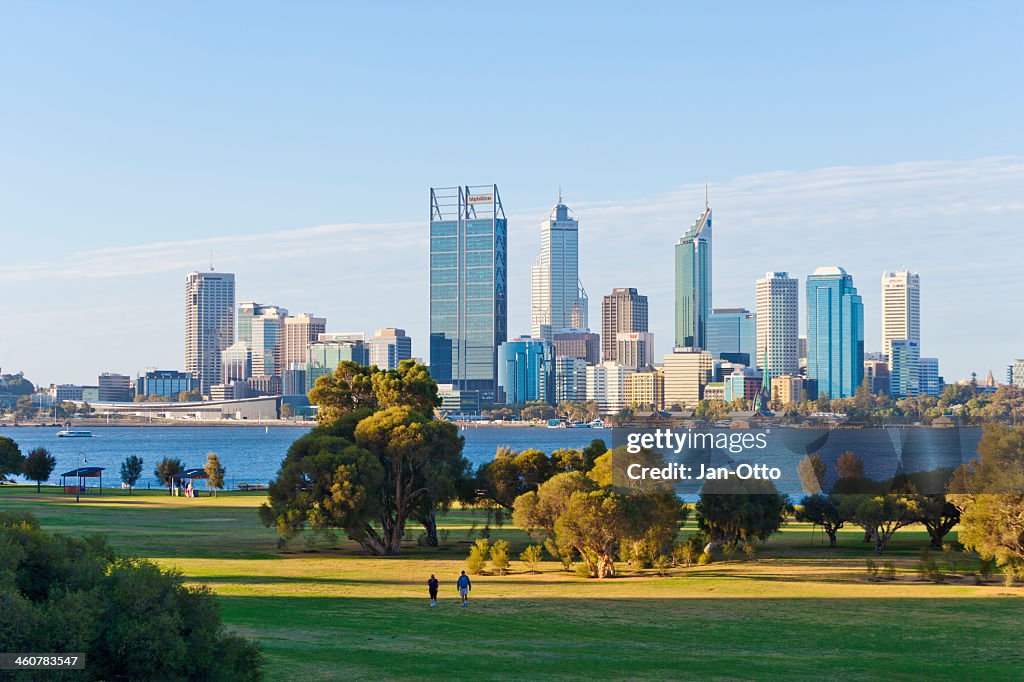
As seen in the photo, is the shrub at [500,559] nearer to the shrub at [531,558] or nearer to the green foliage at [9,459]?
the shrub at [531,558]

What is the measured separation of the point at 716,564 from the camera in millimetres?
49312

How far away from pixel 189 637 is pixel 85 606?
68.8 inches

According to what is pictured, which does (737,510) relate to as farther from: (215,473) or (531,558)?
(215,473)

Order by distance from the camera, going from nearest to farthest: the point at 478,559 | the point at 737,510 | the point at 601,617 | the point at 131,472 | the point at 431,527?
the point at 601,617 → the point at 478,559 → the point at 737,510 → the point at 431,527 → the point at 131,472

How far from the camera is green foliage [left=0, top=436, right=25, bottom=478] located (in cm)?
9675

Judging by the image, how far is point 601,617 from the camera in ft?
112

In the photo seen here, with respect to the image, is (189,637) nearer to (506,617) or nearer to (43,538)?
(43,538)

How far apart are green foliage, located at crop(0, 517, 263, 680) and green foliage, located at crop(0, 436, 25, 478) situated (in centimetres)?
8367

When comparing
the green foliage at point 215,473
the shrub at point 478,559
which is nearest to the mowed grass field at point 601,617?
the shrub at point 478,559

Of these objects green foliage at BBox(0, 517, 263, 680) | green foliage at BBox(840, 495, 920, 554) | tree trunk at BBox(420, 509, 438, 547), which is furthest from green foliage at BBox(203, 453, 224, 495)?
green foliage at BBox(0, 517, 263, 680)

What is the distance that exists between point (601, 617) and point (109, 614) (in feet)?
60.3

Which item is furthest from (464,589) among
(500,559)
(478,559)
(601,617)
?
(478,559)

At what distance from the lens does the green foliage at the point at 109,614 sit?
17031 mm

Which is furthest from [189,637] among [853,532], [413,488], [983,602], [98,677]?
[853,532]
